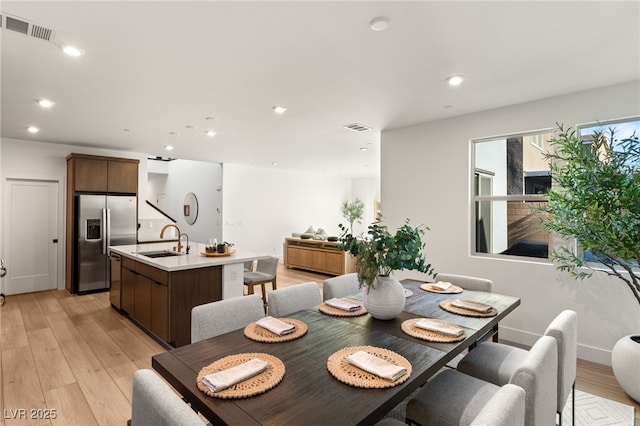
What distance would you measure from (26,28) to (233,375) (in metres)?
2.53

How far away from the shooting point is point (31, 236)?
17.7ft

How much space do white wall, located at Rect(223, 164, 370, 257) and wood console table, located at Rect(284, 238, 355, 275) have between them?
49.0 inches

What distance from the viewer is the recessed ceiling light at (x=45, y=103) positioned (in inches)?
133

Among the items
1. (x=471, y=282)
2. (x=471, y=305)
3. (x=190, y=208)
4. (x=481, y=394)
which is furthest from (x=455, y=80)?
(x=190, y=208)

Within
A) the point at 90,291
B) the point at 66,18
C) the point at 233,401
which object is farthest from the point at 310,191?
the point at 233,401

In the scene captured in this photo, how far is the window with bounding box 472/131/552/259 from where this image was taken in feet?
11.5

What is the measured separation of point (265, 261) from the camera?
4.79 metres

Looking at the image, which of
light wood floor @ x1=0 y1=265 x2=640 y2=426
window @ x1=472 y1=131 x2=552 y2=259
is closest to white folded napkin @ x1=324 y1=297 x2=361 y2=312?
light wood floor @ x1=0 y1=265 x2=640 y2=426

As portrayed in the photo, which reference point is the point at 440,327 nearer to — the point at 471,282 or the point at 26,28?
the point at 471,282

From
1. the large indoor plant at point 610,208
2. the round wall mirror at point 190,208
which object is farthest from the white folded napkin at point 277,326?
the round wall mirror at point 190,208

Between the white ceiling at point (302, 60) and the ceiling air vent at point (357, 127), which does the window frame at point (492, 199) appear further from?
the ceiling air vent at point (357, 127)

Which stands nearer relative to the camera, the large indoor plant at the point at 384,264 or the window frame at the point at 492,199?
the large indoor plant at the point at 384,264

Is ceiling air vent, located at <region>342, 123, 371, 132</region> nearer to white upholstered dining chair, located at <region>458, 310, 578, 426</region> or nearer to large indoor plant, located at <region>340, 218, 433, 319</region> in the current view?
large indoor plant, located at <region>340, 218, 433, 319</region>

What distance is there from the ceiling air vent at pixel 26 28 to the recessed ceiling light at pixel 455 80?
301 centimetres
